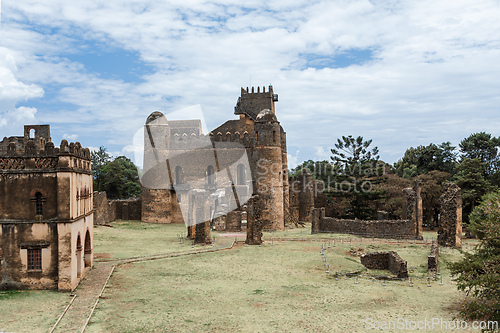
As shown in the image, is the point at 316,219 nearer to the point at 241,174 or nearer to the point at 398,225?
the point at 398,225

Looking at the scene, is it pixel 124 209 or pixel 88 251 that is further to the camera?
pixel 124 209

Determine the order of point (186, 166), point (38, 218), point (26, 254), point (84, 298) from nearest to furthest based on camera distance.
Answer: point (84, 298) < point (26, 254) < point (38, 218) < point (186, 166)

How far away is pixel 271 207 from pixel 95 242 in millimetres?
14670

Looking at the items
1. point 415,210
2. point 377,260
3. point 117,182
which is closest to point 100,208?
point 117,182

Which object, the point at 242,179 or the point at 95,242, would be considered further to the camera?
the point at 242,179

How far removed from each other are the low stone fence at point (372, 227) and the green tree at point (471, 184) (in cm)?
1000

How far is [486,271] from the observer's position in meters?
12.5

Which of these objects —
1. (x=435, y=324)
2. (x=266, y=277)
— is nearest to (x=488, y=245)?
(x=435, y=324)

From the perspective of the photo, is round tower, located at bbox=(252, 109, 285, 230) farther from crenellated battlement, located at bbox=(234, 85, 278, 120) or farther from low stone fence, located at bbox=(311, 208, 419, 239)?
crenellated battlement, located at bbox=(234, 85, 278, 120)

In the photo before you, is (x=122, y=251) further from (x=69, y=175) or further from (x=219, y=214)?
(x=219, y=214)

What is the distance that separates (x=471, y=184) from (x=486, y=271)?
2823 centimetres

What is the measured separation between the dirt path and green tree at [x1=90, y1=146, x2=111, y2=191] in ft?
124

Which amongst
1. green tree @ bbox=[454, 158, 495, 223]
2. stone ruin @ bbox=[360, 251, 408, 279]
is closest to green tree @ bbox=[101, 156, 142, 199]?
stone ruin @ bbox=[360, 251, 408, 279]

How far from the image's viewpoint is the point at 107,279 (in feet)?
57.4
